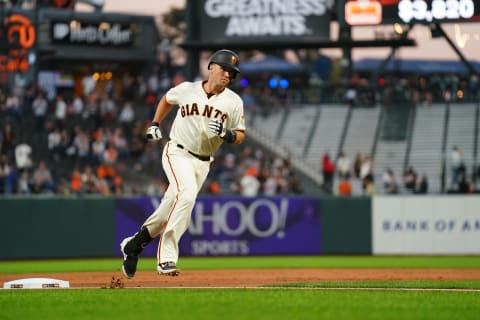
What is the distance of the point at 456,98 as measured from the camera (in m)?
29.9

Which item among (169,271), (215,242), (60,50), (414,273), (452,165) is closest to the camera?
(169,271)

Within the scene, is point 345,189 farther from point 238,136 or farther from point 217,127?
point 217,127

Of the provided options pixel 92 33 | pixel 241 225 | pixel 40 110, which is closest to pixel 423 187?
pixel 241 225

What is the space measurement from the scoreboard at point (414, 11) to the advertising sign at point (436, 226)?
4.72 m

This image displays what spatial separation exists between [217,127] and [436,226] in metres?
11.9

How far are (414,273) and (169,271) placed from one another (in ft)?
16.7

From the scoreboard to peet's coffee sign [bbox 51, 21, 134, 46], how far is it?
17.9 metres

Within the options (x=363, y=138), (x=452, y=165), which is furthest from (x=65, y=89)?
(x=452, y=165)

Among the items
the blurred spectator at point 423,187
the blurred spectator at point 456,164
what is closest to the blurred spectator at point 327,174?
the blurred spectator at point 423,187

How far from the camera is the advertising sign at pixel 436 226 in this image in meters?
20.8

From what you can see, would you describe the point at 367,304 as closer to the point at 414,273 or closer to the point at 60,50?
the point at 414,273

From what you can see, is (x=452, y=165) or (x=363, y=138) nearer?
(x=452, y=165)

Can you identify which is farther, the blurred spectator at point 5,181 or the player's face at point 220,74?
the blurred spectator at point 5,181

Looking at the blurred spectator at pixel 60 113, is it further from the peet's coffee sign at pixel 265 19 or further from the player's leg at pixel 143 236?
the player's leg at pixel 143 236
